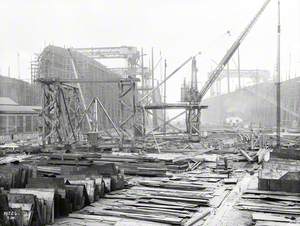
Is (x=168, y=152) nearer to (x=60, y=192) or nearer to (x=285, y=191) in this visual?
(x=285, y=191)

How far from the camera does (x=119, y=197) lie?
31.4ft

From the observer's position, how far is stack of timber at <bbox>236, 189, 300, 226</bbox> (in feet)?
24.2

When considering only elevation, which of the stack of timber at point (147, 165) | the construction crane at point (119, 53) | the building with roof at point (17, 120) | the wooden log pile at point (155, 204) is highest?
the construction crane at point (119, 53)

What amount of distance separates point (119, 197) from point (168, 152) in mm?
10574

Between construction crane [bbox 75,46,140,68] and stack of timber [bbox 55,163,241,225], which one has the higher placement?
construction crane [bbox 75,46,140,68]

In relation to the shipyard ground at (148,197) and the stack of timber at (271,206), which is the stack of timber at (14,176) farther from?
the stack of timber at (271,206)

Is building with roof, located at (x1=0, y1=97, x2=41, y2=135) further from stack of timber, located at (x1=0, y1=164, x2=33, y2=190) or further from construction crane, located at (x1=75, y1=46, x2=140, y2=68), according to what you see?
stack of timber, located at (x1=0, y1=164, x2=33, y2=190)

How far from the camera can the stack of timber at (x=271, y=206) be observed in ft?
24.2

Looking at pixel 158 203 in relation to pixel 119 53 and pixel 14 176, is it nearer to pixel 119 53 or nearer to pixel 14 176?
pixel 14 176

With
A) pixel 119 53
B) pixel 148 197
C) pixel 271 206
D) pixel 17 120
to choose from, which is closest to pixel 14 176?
pixel 148 197

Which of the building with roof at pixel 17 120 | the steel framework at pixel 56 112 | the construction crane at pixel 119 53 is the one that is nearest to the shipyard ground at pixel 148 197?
the steel framework at pixel 56 112

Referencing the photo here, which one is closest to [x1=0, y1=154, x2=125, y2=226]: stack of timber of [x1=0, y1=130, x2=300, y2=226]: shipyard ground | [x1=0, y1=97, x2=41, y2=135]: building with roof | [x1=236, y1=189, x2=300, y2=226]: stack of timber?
[x1=0, y1=130, x2=300, y2=226]: shipyard ground

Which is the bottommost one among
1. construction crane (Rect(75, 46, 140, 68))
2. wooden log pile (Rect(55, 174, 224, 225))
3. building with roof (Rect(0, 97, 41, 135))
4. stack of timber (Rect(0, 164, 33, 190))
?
wooden log pile (Rect(55, 174, 224, 225))

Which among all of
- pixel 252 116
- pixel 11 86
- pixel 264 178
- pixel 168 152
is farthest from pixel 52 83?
pixel 252 116
